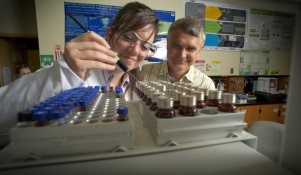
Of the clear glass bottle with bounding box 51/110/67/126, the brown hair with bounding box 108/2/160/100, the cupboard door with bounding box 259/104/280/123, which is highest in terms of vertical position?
the brown hair with bounding box 108/2/160/100

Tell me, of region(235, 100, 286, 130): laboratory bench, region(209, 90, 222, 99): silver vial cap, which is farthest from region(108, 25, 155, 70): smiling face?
region(235, 100, 286, 130): laboratory bench

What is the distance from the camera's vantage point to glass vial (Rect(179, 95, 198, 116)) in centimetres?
35

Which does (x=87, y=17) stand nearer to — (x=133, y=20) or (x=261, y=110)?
(x=133, y=20)

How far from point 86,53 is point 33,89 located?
217mm

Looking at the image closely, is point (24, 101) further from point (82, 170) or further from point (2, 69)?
point (2, 69)

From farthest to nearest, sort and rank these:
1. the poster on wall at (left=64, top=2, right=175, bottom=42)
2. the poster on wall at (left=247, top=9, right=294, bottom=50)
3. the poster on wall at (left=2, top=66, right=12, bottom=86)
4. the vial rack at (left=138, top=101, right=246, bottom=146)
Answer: the poster on wall at (left=2, top=66, right=12, bottom=86) < the poster on wall at (left=247, top=9, right=294, bottom=50) < the poster on wall at (left=64, top=2, right=175, bottom=42) < the vial rack at (left=138, top=101, right=246, bottom=146)

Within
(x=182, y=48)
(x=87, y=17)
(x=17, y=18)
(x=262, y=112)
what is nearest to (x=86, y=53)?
(x=182, y=48)

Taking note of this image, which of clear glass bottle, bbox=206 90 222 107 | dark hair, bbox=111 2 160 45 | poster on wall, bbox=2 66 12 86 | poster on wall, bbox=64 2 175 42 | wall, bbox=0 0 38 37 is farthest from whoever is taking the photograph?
poster on wall, bbox=2 66 12 86

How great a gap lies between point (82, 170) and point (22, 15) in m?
2.57

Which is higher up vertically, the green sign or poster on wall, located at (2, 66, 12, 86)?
the green sign

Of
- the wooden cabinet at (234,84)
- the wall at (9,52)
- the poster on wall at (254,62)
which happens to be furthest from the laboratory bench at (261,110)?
the wall at (9,52)

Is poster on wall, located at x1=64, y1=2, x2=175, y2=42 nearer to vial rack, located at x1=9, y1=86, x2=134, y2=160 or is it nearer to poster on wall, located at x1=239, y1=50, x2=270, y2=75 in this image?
vial rack, located at x1=9, y1=86, x2=134, y2=160

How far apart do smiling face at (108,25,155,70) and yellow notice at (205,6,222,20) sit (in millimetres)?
1427

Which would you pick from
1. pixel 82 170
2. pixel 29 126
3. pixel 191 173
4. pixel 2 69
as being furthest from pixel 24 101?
pixel 2 69
